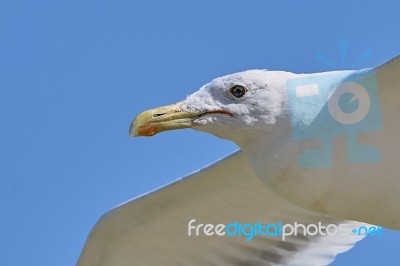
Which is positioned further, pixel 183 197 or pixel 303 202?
pixel 183 197

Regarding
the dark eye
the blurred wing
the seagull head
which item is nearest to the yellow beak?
the seagull head

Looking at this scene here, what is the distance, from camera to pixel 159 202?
8.08 m

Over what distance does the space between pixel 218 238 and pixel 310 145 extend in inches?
92.9

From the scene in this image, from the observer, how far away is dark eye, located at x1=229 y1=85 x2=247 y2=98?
21.4 feet

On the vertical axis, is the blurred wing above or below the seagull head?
above

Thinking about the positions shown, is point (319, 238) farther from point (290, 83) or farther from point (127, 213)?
point (290, 83)

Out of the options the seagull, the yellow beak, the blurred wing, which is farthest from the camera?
the blurred wing

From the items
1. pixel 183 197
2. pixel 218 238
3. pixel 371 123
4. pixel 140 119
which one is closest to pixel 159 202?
pixel 183 197

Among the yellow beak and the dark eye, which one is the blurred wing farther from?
the dark eye

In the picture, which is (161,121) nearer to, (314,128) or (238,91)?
(238,91)

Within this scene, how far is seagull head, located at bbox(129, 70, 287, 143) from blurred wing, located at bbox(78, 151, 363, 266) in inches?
47.9

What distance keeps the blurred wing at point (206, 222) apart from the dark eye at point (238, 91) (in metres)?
1.31

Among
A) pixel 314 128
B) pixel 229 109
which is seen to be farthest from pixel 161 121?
pixel 314 128

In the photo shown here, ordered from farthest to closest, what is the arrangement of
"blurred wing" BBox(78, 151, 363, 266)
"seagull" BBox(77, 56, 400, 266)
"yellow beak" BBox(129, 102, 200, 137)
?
1. "blurred wing" BBox(78, 151, 363, 266)
2. "yellow beak" BBox(129, 102, 200, 137)
3. "seagull" BBox(77, 56, 400, 266)
